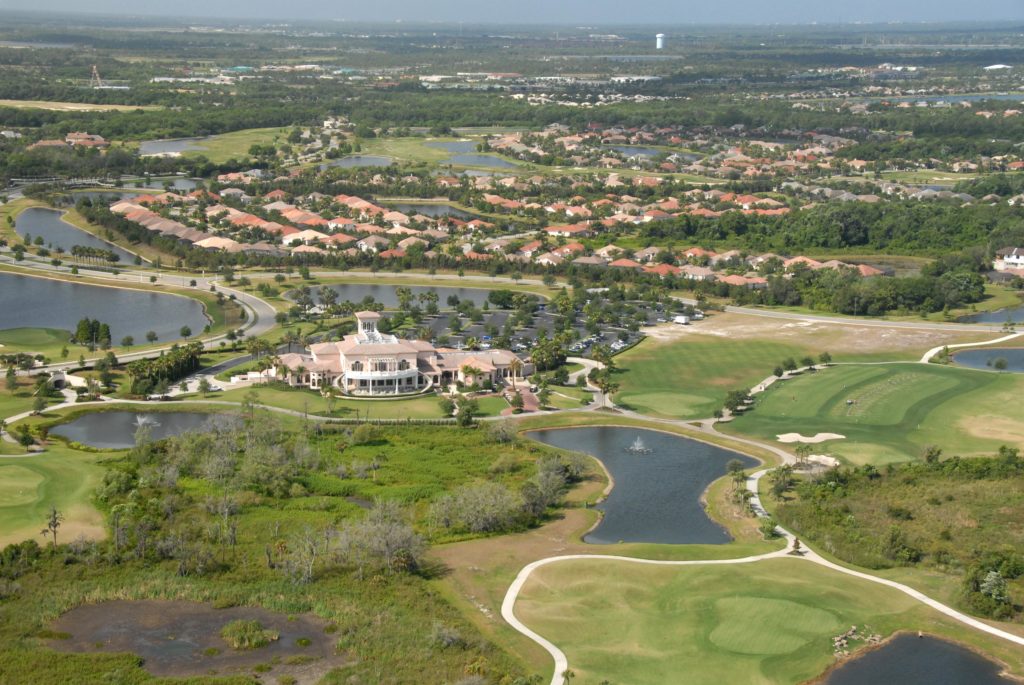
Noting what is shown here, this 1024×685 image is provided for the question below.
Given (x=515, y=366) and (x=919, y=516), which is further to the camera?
(x=515, y=366)

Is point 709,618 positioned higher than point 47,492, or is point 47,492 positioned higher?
point 47,492

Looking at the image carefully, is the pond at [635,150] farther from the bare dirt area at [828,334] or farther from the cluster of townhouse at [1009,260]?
the bare dirt area at [828,334]

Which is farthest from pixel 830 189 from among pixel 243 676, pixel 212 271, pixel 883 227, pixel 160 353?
pixel 243 676

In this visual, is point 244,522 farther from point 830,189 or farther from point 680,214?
point 830,189

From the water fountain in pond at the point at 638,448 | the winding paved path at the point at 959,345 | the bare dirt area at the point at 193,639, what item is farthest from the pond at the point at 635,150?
the bare dirt area at the point at 193,639

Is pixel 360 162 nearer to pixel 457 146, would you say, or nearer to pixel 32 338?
pixel 457 146

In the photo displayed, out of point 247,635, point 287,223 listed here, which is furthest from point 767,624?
point 287,223
